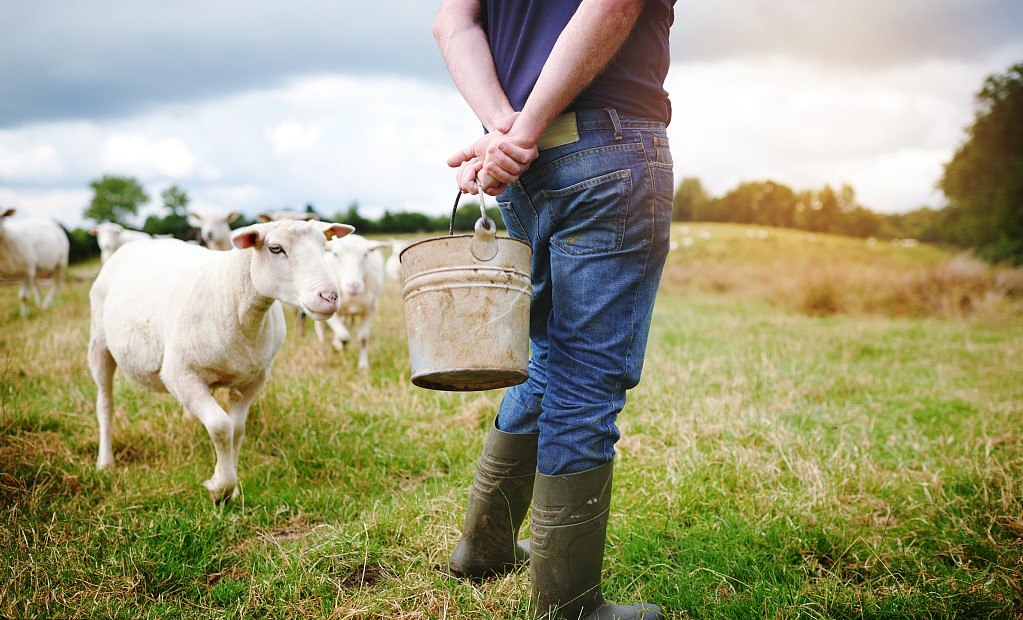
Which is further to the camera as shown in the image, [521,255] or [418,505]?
[418,505]

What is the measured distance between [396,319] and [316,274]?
22.4 feet

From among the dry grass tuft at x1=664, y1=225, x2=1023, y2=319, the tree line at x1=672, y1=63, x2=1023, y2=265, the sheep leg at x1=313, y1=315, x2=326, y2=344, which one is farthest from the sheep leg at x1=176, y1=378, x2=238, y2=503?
the tree line at x1=672, y1=63, x2=1023, y2=265

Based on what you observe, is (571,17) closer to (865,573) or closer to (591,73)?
(591,73)

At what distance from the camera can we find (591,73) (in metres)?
1.75

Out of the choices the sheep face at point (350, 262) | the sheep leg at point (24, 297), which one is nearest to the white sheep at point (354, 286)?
the sheep face at point (350, 262)

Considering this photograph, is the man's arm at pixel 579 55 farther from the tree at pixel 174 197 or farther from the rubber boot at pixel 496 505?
the tree at pixel 174 197

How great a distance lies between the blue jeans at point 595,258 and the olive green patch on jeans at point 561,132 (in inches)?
0.6

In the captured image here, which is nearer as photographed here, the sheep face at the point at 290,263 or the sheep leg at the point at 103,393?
the sheep face at the point at 290,263

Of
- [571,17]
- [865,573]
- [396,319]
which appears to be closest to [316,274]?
[571,17]

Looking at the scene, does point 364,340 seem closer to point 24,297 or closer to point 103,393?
point 103,393

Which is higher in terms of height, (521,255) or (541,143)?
(541,143)

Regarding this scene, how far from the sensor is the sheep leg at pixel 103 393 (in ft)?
12.8

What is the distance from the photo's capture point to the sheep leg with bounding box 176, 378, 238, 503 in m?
3.31

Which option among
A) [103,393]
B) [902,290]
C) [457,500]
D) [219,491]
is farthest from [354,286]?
[902,290]
